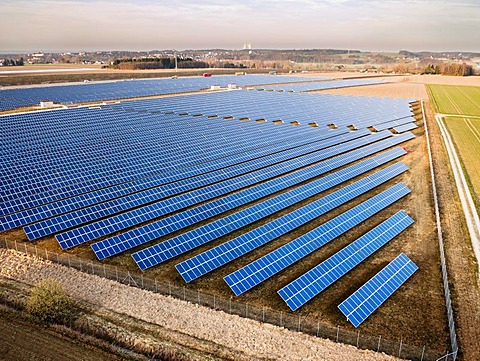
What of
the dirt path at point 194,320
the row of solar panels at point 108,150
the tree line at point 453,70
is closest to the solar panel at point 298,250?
the dirt path at point 194,320

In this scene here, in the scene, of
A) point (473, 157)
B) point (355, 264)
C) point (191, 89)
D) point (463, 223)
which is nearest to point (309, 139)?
point (473, 157)

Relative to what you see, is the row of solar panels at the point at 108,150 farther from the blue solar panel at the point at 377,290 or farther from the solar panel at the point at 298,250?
the blue solar panel at the point at 377,290

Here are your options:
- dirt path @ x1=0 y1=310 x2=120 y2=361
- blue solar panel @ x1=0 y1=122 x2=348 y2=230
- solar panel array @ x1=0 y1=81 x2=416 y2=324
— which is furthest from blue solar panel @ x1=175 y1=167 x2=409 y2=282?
blue solar panel @ x1=0 y1=122 x2=348 y2=230

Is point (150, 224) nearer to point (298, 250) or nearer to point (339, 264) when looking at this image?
point (298, 250)

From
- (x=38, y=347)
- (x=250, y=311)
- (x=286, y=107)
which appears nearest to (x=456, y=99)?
(x=286, y=107)

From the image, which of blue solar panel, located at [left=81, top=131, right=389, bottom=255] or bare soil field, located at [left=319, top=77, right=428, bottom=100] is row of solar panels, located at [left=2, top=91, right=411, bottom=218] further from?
bare soil field, located at [left=319, top=77, right=428, bottom=100]
